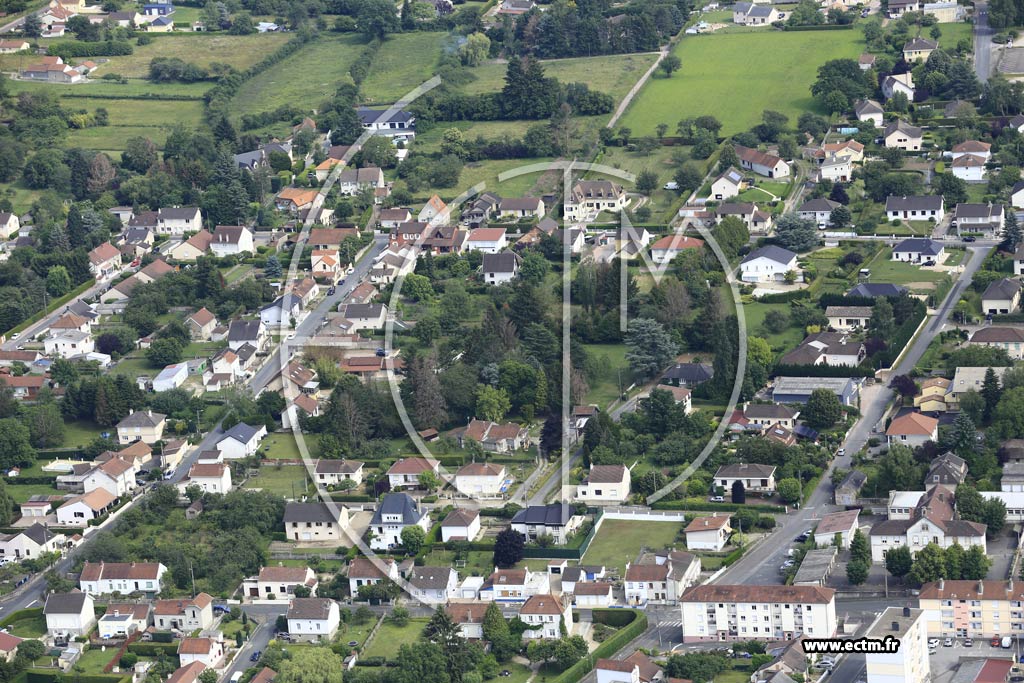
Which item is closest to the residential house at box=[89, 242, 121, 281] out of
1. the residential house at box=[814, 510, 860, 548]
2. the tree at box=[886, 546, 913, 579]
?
the residential house at box=[814, 510, 860, 548]

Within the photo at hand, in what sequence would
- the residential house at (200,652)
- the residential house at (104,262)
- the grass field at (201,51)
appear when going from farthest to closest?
1. the grass field at (201,51)
2. the residential house at (104,262)
3. the residential house at (200,652)

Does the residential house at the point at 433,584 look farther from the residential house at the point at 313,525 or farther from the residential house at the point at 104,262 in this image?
the residential house at the point at 104,262

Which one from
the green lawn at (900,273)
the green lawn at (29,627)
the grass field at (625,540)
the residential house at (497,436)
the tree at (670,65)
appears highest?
the tree at (670,65)

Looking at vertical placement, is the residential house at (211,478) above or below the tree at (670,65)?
below

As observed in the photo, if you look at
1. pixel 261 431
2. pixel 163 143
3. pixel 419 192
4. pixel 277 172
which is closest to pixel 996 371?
pixel 261 431

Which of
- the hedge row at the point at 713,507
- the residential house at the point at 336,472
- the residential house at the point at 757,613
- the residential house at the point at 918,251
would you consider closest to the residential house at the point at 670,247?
the residential house at the point at 918,251

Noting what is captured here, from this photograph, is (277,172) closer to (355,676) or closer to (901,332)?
(901,332)

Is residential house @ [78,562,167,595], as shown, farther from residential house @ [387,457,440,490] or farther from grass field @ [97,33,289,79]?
grass field @ [97,33,289,79]
